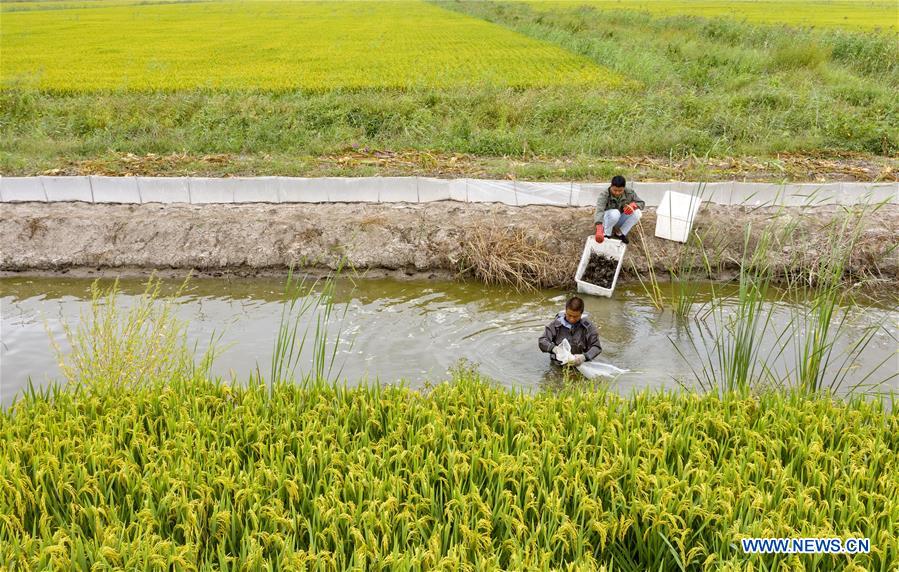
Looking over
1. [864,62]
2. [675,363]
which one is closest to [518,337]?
[675,363]

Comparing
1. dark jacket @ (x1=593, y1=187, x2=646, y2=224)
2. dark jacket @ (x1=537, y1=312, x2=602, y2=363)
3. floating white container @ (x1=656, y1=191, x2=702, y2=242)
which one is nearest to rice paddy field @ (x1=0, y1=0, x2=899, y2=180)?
floating white container @ (x1=656, y1=191, x2=702, y2=242)

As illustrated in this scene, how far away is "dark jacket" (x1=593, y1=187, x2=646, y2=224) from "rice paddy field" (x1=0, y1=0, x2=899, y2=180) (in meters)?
1.79

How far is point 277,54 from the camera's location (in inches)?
882

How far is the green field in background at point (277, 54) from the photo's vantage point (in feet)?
56.8

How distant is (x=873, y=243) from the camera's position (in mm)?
9367

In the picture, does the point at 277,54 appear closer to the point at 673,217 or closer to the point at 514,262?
the point at 514,262

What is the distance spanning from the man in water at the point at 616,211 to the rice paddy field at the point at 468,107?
1889 mm

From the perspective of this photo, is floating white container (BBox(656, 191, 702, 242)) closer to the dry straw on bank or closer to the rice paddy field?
the rice paddy field

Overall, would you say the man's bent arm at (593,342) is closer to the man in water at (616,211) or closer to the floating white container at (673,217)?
the man in water at (616,211)

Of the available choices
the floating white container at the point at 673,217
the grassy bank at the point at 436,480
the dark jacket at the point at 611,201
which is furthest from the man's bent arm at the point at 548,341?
the floating white container at the point at 673,217

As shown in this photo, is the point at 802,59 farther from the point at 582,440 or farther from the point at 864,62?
the point at 582,440

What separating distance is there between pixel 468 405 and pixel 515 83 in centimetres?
1285

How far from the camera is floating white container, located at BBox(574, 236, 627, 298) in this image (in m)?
8.77

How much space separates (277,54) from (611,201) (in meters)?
16.2
